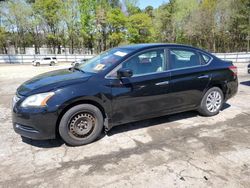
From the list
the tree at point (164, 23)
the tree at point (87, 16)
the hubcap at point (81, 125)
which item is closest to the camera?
the hubcap at point (81, 125)

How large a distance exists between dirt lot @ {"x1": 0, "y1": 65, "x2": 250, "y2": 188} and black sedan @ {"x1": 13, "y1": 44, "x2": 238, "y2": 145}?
1.03ft

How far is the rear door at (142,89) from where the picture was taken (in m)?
3.82

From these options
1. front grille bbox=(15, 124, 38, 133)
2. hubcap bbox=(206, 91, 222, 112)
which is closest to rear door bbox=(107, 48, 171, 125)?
hubcap bbox=(206, 91, 222, 112)

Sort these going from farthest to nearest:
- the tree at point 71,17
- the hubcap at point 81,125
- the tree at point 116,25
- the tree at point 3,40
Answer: the tree at point 71,17
the tree at point 3,40
the tree at point 116,25
the hubcap at point 81,125

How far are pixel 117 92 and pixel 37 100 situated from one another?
1.23 m

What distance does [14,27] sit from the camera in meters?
43.8

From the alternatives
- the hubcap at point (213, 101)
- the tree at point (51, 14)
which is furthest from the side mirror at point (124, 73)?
the tree at point (51, 14)

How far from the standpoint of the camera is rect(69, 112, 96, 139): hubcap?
361 cm

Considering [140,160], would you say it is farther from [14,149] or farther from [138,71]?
[14,149]

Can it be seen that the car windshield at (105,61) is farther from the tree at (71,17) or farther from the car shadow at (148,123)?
the tree at (71,17)

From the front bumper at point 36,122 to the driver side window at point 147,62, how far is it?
146 cm

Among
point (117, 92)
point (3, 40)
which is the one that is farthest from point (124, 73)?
point (3, 40)

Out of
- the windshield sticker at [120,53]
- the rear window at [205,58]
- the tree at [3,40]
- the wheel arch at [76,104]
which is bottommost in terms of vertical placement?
the wheel arch at [76,104]

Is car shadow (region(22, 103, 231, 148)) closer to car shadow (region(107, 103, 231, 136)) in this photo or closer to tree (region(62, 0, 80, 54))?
car shadow (region(107, 103, 231, 136))
